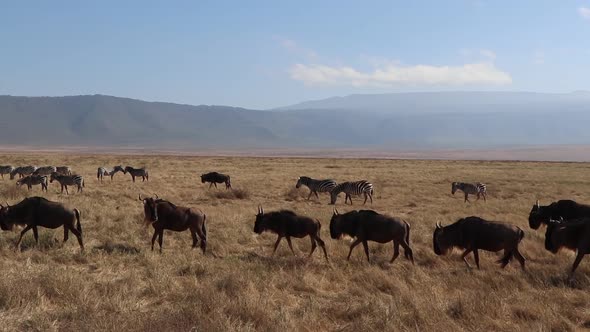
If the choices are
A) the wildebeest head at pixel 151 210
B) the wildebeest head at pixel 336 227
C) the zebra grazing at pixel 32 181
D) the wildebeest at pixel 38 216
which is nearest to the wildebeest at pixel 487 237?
the wildebeest head at pixel 336 227

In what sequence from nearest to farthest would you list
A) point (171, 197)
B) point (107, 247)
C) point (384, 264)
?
point (384, 264), point (107, 247), point (171, 197)

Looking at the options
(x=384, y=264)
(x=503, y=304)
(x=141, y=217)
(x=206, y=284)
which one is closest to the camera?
(x=503, y=304)

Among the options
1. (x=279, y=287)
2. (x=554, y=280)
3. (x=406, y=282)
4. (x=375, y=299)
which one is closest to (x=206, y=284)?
(x=279, y=287)

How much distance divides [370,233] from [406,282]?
192cm

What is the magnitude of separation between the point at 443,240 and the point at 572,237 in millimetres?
2621

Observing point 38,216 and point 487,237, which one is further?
point 38,216

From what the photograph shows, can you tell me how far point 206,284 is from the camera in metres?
9.06

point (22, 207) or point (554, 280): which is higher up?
point (22, 207)

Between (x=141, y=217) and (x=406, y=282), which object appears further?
(x=141, y=217)

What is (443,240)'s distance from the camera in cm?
1163

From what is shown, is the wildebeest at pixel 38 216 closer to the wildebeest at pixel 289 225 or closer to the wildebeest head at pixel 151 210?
the wildebeest head at pixel 151 210

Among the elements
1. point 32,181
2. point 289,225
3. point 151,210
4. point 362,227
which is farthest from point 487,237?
point 32,181

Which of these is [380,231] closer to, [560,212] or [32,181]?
[560,212]

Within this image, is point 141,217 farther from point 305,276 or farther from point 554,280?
point 554,280
